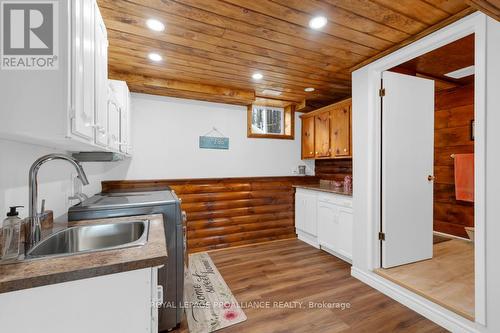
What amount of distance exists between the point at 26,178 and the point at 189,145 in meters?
2.16

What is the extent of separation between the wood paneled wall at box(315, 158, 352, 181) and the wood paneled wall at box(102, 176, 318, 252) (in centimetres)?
40

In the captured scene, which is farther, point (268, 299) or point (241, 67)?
point (241, 67)

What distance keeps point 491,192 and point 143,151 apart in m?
3.46

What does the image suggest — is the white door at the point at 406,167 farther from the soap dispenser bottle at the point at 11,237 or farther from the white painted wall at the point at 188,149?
the soap dispenser bottle at the point at 11,237

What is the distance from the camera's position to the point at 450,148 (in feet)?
11.5

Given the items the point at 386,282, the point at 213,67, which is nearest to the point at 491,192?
the point at 386,282

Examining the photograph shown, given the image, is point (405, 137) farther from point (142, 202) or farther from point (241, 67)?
point (142, 202)

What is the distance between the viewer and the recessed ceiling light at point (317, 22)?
1702 mm

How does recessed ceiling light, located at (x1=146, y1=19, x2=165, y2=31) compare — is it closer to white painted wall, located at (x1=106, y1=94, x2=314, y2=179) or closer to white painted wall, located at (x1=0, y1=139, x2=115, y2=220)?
white painted wall, located at (x1=0, y1=139, x2=115, y2=220)

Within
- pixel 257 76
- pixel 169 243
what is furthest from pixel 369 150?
pixel 169 243

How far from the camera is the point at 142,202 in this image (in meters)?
1.82

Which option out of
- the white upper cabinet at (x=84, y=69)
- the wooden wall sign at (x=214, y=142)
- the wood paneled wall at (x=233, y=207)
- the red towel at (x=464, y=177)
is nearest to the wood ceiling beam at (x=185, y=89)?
the wooden wall sign at (x=214, y=142)

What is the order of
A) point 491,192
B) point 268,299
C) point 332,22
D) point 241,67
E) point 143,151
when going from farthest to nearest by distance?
point 143,151 < point 241,67 < point 268,299 < point 332,22 < point 491,192

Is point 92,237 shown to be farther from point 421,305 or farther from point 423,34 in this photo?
point 423,34
